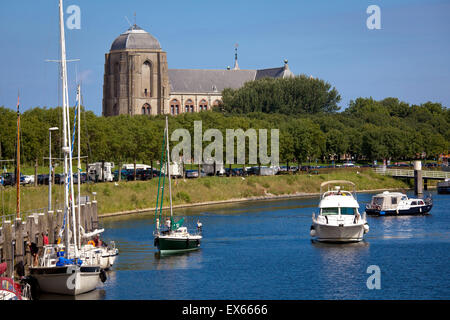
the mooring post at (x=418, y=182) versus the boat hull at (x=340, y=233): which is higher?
the mooring post at (x=418, y=182)

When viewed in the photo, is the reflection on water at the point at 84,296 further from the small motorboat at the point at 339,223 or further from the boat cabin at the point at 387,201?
the boat cabin at the point at 387,201

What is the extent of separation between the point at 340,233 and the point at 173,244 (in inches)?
519

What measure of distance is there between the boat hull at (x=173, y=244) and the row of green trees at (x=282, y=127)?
29.4 meters

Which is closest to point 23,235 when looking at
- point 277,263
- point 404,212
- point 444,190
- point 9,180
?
point 277,263

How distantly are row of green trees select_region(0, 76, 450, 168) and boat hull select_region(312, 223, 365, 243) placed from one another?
107 feet

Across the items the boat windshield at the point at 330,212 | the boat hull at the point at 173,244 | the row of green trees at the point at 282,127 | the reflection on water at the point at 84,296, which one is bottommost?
the reflection on water at the point at 84,296

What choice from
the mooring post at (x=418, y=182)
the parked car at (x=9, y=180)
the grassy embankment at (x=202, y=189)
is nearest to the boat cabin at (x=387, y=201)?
the grassy embankment at (x=202, y=189)

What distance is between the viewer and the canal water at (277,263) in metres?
45.4

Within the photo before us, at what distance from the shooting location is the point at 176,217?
82562 mm

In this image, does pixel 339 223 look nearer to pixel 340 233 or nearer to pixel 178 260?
pixel 340 233

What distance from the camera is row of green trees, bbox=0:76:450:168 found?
93.8 metres

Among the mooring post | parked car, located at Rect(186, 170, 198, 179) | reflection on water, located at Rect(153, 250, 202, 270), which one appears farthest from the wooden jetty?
the mooring post

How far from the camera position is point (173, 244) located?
58.4m

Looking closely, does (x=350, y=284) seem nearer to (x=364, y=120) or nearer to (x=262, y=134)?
(x=262, y=134)
